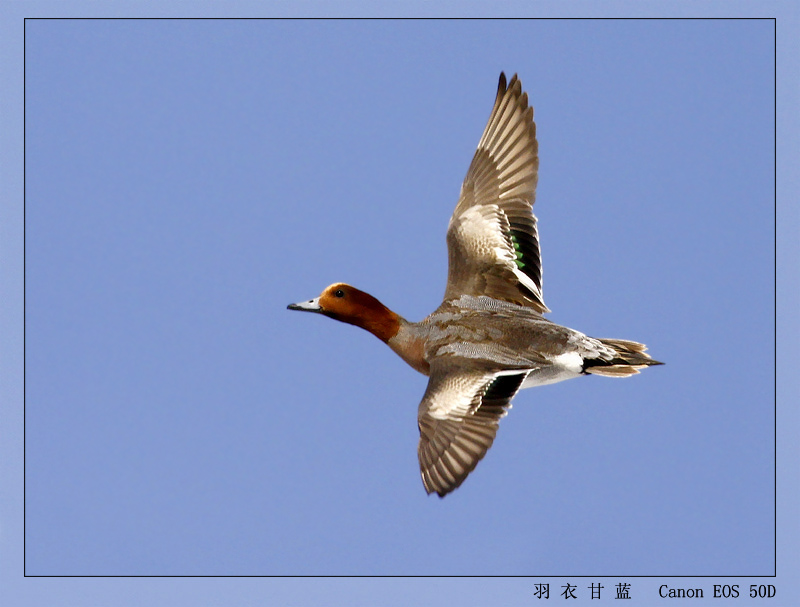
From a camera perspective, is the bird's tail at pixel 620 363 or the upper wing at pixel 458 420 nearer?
the upper wing at pixel 458 420

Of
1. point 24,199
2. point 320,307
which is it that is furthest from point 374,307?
point 24,199

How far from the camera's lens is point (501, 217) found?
581 centimetres

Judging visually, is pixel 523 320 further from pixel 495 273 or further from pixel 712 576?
pixel 712 576

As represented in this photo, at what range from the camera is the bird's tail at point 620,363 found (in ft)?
17.0

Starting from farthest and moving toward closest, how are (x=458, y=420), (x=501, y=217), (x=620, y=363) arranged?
(x=501, y=217)
(x=620, y=363)
(x=458, y=420)

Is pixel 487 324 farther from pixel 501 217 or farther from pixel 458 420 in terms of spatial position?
pixel 501 217

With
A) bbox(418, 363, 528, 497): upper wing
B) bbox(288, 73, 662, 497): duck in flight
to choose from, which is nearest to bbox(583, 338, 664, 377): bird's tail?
bbox(288, 73, 662, 497): duck in flight

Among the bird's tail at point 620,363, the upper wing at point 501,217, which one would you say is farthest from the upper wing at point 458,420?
the upper wing at point 501,217

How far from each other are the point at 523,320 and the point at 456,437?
2.70ft

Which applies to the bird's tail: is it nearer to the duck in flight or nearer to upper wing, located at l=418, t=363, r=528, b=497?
the duck in flight

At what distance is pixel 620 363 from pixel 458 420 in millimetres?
953

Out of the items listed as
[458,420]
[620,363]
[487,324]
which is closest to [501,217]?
[487,324]

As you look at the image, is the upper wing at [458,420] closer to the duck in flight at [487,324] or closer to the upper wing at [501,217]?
the duck in flight at [487,324]
